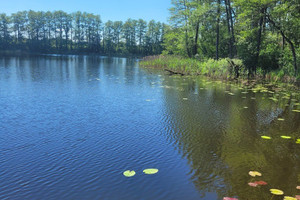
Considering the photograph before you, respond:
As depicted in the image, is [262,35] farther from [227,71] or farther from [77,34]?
[77,34]

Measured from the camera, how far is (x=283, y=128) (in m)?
6.04

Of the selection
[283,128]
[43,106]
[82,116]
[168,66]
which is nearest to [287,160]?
[283,128]

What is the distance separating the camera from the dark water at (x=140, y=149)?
3.10m

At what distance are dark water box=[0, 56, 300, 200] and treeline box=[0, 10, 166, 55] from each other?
2891 inches

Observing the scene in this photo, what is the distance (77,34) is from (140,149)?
89.3 meters

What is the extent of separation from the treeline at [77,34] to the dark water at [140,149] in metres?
73.4

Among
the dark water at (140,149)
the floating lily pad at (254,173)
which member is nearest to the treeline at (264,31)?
the dark water at (140,149)

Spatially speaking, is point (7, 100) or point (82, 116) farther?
point (7, 100)

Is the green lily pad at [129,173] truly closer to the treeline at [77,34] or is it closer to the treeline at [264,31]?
the treeline at [264,31]

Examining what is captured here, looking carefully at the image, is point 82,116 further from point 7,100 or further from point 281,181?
point 281,181

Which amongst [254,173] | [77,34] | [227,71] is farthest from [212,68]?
[77,34]

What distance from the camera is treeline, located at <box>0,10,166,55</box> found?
251 ft

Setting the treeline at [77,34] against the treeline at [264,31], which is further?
the treeline at [77,34]

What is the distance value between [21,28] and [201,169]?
91162mm
